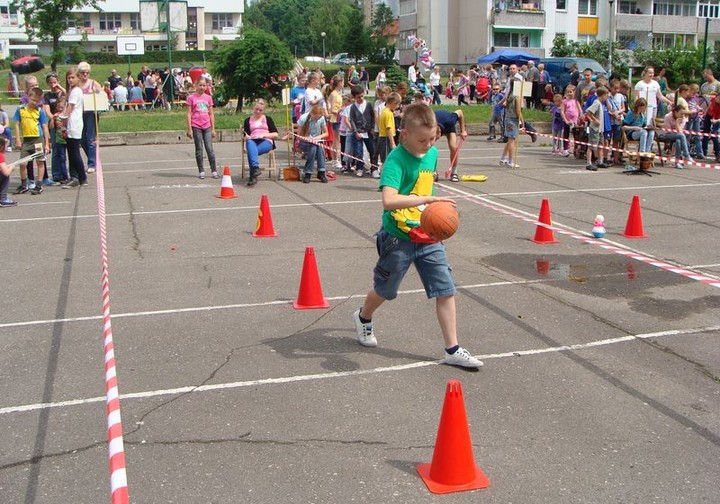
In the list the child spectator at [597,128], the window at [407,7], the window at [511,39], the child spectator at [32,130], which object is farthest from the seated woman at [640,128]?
the window at [407,7]

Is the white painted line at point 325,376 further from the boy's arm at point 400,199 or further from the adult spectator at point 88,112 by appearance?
the adult spectator at point 88,112

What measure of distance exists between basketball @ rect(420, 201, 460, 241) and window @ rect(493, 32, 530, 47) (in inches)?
2618

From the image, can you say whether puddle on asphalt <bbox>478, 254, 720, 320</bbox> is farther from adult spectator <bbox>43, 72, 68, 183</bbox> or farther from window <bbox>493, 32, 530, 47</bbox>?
window <bbox>493, 32, 530, 47</bbox>

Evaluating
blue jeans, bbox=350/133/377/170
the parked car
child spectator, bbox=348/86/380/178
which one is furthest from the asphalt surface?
the parked car

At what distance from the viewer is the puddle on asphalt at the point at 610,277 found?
7324mm

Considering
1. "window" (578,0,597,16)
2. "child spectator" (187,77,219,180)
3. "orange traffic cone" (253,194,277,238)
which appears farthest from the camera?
"window" (578,0,597,16)

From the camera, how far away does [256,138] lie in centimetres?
1499

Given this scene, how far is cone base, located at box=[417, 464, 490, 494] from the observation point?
160 inches

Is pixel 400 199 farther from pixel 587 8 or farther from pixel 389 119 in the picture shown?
pixel 587 8

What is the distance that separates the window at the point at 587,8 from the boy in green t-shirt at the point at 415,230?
69571 millimetres

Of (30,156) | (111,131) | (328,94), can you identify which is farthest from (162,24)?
(30,156)

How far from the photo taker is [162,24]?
1623 inches

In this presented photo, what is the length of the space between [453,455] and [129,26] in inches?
4522

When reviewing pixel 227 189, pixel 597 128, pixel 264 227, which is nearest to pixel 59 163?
pixel 227 189
